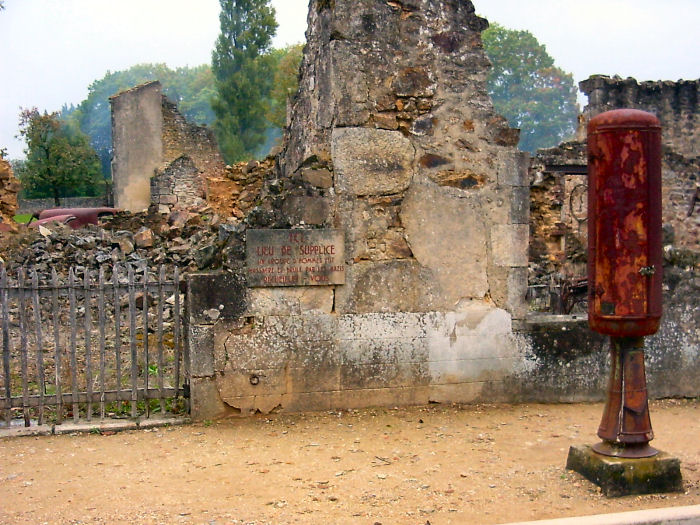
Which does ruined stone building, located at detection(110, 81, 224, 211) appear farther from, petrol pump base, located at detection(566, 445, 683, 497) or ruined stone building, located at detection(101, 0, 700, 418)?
petrol pump base, located at detection(566, 445, 683, 497)

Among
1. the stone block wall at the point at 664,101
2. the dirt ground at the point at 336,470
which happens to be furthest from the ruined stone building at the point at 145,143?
the dirt ground at the point at 336,470

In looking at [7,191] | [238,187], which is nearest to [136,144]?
[238,187]

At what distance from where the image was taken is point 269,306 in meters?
6.15

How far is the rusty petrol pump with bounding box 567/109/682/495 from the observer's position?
4297 mm

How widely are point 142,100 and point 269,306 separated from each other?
23.6m

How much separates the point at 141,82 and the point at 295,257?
7864 cm

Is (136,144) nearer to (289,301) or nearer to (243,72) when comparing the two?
(243,72)

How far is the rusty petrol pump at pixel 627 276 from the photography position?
4297 millimetres

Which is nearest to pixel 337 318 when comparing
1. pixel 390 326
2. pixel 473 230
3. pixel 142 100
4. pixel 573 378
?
pixel 390 326

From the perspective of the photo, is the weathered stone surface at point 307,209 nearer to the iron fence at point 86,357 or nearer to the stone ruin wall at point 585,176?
the iron fence at point 86,357

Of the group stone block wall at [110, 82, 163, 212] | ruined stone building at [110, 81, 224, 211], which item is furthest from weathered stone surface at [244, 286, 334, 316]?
stone block wall at [110, 82, 163, 212]

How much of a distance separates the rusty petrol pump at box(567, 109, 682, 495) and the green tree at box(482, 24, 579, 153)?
56034mm

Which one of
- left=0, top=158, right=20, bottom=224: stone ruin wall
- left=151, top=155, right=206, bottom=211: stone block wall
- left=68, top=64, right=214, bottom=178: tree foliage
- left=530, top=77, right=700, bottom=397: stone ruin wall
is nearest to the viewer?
left=0, top=158, right=20, bottom=224: stone ruin wall

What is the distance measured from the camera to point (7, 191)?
14875 millimetres
